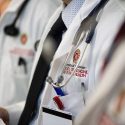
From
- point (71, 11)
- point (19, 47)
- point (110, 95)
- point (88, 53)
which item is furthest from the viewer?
point (19, 47)

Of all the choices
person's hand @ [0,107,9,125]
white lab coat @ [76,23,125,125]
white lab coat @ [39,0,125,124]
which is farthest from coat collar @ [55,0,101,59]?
white lab coat @ [76,23,125,125]

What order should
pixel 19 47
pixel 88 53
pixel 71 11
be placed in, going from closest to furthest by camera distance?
pixel 88 53, pixel 71 11, pixel 19 47

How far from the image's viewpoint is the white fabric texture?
3.52ft

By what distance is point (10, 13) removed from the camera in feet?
5.44

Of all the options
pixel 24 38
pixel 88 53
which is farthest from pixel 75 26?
pixel 24 38

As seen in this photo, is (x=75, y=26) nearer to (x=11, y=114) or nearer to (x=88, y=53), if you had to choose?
(x=88, y=53)

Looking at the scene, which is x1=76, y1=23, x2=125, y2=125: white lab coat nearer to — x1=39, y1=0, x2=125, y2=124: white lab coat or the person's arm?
x1=39, y1=0, x2=125, y2=124: white lab coat

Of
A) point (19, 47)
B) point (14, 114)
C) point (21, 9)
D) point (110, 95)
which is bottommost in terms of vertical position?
point (14, 114)

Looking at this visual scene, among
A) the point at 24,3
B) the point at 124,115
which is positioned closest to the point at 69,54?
the point at 124,115

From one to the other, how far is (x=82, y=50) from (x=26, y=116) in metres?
0.34

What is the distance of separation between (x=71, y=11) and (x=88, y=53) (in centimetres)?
27

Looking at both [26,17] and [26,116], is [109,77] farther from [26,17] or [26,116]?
[26,17]

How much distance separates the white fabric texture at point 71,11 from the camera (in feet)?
3.52

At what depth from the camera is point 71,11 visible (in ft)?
3.59
